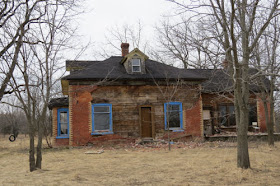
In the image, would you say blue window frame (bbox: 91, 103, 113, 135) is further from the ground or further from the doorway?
the ground

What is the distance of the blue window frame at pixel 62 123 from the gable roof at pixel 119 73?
3.89m

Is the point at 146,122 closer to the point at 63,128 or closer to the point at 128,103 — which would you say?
the point at 128,103

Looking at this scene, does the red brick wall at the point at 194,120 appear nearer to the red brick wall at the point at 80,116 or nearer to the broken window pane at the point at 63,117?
the red brick wall at the point at 80,116

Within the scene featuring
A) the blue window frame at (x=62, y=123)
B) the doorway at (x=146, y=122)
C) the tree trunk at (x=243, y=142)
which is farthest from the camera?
the blue window frame at (x=62, y=123)

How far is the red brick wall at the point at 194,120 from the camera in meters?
17.9

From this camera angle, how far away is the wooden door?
17.2 m

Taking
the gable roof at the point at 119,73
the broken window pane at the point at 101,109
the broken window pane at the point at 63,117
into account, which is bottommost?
the broken window pane at the point at 63,117

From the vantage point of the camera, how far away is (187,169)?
9.00 meters

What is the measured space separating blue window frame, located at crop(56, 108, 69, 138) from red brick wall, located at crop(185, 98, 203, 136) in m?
8.28

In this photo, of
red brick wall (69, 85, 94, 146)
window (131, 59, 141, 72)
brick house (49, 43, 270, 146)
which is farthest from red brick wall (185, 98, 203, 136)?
red brick wall (69, 85, 94, 146)

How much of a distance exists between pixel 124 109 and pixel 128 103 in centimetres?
44

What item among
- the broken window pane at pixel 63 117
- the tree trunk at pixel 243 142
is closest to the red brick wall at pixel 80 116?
the broken window pane at pixel 63 117

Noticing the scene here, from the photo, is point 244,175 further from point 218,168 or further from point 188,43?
point 188,43

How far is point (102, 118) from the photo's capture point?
661 inches
